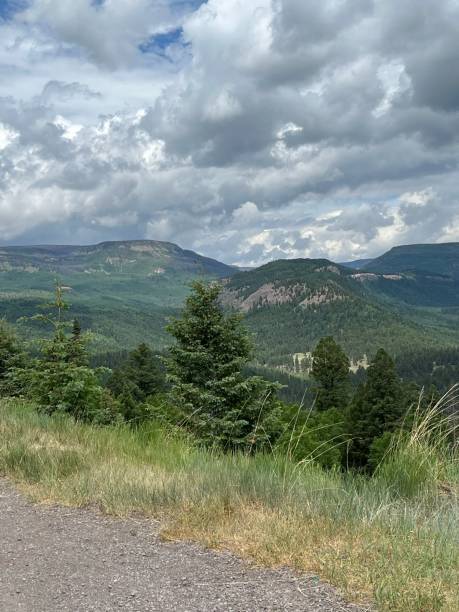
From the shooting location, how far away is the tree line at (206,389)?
549 inches

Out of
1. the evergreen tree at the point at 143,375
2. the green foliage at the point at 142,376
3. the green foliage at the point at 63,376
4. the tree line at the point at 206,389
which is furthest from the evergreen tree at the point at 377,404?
the green foliage at the point at 63,376

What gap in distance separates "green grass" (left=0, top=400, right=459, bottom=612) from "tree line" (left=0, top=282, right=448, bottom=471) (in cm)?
63

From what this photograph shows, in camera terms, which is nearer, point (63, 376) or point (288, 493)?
point (288, 493)

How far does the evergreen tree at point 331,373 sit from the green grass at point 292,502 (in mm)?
49625

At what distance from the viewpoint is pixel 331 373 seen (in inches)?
2251

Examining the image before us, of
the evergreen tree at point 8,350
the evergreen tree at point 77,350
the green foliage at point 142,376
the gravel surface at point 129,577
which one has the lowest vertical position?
the green foliage at point 142,376

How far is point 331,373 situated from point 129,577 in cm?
5465

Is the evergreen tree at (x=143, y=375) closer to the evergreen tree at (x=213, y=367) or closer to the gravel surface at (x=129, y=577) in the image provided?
the evergreen tree at (x=213, y=367)

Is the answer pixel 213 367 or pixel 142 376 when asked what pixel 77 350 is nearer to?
pixel 213 367

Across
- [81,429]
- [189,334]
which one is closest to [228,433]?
[189,334]

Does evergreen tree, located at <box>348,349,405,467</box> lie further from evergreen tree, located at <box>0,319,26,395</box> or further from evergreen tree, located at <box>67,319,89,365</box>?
evergreen tree, located at <box>67,319,89,365</box>

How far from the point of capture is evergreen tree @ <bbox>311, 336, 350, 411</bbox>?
5628 cm

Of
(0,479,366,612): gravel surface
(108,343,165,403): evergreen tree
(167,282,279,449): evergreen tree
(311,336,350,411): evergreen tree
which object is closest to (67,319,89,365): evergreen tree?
(167,282,279,449): evergreen tree

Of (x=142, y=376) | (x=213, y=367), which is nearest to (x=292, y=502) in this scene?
(x=213, y=367)
